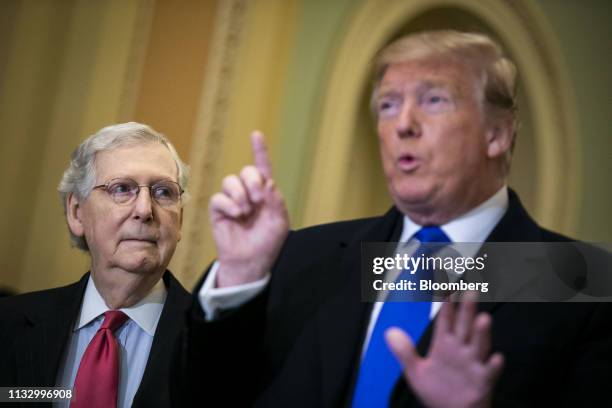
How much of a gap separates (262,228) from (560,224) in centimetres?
109

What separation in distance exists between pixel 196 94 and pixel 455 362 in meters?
1.58

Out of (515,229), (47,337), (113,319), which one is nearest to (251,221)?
(515,229)

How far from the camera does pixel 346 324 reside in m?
1.15

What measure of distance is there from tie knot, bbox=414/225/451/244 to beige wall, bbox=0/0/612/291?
93 cm

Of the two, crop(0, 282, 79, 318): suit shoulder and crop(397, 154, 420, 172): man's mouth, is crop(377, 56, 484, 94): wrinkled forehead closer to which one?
crop(397, 154, 420, 172): man's mouth

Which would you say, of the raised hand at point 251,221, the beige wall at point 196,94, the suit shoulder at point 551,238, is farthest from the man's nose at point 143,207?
the suit shoulder at point 551,238

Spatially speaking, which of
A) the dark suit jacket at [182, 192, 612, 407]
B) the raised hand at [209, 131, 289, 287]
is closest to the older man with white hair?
the dark suit jacket at [182, 192, 612, 407]

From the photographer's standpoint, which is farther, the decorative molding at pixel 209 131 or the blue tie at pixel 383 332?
the decorative molding at pixel 209 131

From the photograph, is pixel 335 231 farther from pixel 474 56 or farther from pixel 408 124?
pixel 474 56

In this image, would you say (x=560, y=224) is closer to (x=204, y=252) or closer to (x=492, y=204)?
(x=492, y=204)

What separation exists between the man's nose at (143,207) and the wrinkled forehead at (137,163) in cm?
4

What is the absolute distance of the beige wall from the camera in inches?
84.3

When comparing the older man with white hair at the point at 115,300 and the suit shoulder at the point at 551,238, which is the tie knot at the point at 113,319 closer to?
the older man with white hair at the point at 115,300

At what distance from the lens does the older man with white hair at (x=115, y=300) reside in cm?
145
